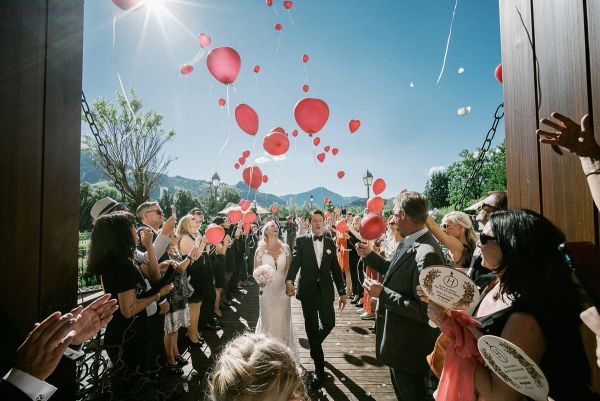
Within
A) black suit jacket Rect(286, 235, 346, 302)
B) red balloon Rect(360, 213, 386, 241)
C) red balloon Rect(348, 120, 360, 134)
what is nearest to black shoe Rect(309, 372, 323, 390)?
black suit jacket Rect(286, 235, 346, 302)

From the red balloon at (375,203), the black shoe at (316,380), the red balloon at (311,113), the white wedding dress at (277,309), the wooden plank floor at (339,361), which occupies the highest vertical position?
the red balloon at (311,113)

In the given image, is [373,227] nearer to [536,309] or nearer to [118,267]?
[536,309]

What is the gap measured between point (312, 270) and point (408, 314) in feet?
A: 6.55

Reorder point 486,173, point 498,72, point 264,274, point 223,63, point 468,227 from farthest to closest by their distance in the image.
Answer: point 486,173, point 264,274, point 223,63, point 468,227, point 498,72

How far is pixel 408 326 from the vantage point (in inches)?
100

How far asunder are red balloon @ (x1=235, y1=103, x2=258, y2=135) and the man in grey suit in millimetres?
3161

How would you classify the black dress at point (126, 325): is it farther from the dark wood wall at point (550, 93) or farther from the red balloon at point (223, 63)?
the dark wood wall at point (550, 93)

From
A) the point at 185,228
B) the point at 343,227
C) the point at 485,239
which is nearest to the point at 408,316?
the point at 485,239

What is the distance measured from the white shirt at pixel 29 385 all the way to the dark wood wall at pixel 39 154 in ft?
2.24

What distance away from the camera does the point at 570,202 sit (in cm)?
167

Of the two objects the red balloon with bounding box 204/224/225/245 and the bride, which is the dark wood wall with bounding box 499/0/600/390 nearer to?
the bride

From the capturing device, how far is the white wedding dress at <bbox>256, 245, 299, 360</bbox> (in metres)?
4.35

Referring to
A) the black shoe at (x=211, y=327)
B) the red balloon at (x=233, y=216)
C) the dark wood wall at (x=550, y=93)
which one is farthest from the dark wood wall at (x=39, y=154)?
the red balloon at (x=233, y=216)

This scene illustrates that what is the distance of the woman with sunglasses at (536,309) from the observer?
131cm
